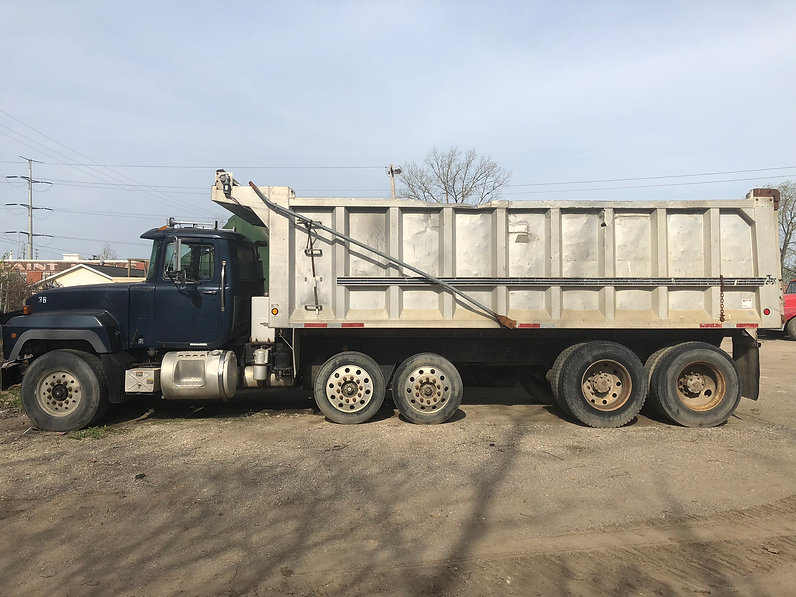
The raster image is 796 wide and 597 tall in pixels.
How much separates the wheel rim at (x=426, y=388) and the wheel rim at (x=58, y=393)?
4.15 meters

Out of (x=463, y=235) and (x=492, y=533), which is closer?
(x=492, y=533)

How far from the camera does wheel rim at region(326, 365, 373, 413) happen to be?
6660mm

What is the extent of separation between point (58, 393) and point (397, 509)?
4841 mm

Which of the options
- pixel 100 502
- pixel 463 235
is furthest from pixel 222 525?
pixel 463 235

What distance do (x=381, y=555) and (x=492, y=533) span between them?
0.86m

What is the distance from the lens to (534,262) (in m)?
6.68

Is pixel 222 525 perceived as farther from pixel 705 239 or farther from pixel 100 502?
pixel 705 239

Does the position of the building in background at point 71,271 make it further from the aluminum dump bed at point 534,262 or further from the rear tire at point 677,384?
the rear tire at point 677,384

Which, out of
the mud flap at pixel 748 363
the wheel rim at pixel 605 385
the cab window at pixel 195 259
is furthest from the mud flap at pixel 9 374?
the mud flap at pixel 748 363

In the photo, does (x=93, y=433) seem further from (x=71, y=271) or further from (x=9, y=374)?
(x=71, y=271)

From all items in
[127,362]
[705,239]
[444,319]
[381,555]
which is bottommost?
[381,555]

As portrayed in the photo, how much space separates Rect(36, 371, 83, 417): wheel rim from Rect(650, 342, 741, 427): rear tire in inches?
292

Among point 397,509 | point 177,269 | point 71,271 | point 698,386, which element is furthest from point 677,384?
point 71,271

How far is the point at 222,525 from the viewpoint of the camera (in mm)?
3922
